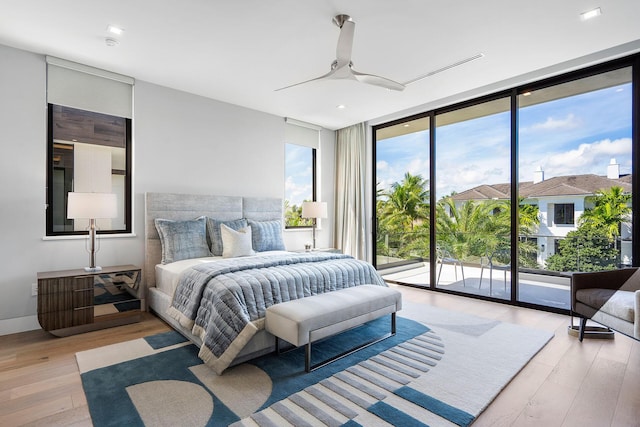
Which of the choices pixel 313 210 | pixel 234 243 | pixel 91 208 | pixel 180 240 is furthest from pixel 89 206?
pixel 313 210

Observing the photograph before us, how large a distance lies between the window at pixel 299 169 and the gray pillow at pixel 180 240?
181cm

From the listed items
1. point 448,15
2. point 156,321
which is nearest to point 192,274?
point 156,321

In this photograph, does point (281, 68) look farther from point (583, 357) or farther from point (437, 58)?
point (583, 357)

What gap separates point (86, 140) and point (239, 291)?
2.71 meters

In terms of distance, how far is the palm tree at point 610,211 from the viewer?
130 inches

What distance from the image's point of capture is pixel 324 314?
2381mm

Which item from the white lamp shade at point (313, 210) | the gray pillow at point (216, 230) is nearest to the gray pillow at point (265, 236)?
the gray pillow at point (216, 230)

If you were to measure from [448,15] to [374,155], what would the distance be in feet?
10.6

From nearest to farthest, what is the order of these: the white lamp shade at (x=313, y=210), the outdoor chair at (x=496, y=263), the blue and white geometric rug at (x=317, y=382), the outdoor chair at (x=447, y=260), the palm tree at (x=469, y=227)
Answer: the blue and white geometric rug at (x=317, y=382)
the outdoor chair at (x=496, y=263)
the palm tree at (x=469, y=227)
the outdoor chair at (x=447, y=260)
the white lamp shade at (x=313, y=210)

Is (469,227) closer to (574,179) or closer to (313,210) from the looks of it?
(574,179)

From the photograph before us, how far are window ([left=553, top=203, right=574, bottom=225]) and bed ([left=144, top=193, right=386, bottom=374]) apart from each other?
87.2 inches

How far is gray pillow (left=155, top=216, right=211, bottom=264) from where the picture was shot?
3.67 metres

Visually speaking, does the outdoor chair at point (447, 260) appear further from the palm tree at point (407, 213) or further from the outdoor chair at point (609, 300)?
the outdoor chair at point (609, 300)

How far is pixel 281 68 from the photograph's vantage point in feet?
11.8
